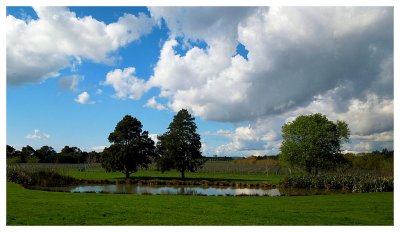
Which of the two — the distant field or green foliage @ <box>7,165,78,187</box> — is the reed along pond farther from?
the distant field

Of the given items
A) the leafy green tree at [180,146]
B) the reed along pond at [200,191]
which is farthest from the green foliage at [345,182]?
the leafy green tree at [180,146]

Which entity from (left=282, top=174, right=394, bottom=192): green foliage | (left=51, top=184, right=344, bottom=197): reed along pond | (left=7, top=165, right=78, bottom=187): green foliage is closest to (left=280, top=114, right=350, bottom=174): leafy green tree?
(left=282, top=174, right=394, bottom=192): green foliage

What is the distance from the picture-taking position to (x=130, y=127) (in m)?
56.7

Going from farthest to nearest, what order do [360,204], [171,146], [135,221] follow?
[171,146], [360,204], [135,221]

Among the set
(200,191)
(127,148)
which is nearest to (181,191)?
(200,191)

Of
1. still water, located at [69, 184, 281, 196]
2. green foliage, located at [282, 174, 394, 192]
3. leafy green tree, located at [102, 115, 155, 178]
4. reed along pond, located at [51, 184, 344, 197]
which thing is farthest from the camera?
leafy green tree, located at [102, 115, 155, 178]

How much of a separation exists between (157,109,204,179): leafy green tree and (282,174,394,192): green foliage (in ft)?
50.2

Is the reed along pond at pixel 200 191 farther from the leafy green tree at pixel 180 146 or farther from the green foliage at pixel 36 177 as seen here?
the leafy green tree at pixel 180 146

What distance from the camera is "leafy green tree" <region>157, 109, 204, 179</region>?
180ft

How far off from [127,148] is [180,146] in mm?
7326

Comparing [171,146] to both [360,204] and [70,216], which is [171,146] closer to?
[360,204]

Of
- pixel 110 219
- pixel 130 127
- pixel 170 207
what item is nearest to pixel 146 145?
pixel 130 127

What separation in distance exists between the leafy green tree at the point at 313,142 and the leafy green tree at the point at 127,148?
20.3 metres
